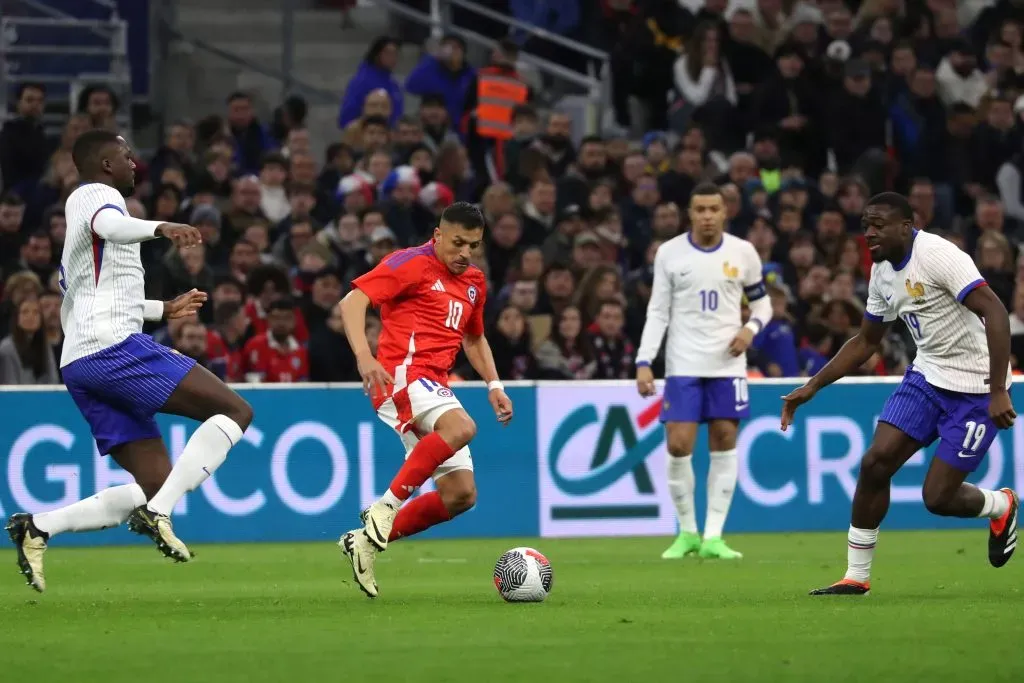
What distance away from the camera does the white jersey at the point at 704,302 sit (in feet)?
45.4

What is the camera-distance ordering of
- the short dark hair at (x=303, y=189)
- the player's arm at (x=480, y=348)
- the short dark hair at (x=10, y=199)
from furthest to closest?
the short dark hair at (x=303, y=189)
the short dark hair at (x=10, y=199)
the player's arm at (x=480, y=348)

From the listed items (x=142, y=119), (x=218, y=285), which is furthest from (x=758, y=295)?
(x=142, y=119)

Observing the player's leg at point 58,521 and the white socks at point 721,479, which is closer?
the player's leg at point 58,521

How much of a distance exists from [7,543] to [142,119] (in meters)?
8.02

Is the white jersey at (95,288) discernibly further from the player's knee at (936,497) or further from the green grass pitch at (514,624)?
the player's knee at (936,497)

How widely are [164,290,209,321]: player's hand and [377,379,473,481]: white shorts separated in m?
1.13

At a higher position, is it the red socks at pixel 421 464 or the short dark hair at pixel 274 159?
the short dark hair at pixel 274 159

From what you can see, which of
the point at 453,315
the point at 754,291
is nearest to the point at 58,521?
the point at 453,315

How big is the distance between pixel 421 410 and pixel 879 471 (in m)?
2.44

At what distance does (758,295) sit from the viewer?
14062mm

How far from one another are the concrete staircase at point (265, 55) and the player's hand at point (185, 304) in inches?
509

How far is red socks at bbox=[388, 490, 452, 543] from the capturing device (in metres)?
10.1

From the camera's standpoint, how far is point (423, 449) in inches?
389

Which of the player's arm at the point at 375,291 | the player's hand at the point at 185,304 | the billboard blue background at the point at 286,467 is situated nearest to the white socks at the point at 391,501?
the player's arm at the point at 375,291
